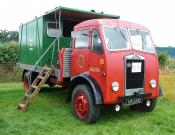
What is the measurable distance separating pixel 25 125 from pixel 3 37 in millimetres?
38328

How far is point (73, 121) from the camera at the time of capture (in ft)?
25.3

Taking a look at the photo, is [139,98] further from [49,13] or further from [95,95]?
[49,13]

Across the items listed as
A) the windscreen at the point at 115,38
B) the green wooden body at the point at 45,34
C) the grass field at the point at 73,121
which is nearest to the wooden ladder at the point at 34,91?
the grass field at the point at 73,121

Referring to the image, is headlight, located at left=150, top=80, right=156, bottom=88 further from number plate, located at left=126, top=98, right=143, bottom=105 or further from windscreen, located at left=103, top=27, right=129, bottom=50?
windscreen, located at left=103, top=27, right=129, bottom=50

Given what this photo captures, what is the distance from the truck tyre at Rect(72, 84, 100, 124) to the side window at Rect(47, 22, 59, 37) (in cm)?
279

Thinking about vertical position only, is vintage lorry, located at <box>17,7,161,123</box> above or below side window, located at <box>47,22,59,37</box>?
below

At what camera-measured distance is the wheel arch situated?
7121 mm

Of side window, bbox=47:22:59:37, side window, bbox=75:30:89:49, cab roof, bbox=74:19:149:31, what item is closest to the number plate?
side window, bbox=75:30:89:49

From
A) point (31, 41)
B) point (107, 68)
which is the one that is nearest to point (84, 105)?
point (107, 68)

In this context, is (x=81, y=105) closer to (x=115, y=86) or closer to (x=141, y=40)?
(x=115, y=86)

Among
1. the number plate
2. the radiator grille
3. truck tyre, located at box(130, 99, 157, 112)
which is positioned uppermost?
the radiator grille

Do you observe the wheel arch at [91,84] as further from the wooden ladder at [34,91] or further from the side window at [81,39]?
the wooden ladder at [34,91]

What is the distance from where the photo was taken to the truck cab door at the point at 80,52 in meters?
7.88

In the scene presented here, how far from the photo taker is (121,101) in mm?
7293
